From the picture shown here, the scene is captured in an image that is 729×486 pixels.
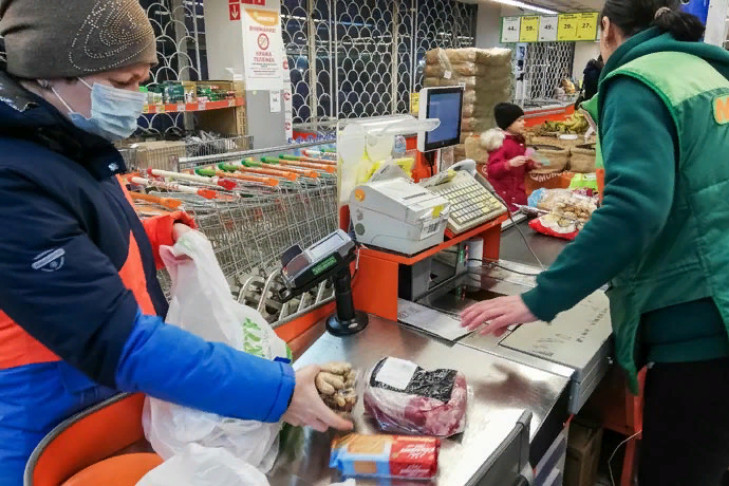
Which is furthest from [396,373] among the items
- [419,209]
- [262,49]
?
[262,49]

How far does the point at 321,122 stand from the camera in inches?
261

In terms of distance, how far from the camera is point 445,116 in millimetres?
2279

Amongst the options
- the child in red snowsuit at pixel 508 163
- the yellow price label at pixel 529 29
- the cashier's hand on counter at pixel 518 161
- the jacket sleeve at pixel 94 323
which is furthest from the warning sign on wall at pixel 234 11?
the yellow price label at pixel 529 29

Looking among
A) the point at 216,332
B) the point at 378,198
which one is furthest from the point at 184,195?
the point at 216,332

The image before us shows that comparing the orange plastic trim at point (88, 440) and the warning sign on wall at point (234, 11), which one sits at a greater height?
the warning sign on wall at point (234, 11)

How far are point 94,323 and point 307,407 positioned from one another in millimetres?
399

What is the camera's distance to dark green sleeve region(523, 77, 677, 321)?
1.18m

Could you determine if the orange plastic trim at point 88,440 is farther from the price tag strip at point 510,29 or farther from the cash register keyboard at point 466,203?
the price tag strip at point 510,29

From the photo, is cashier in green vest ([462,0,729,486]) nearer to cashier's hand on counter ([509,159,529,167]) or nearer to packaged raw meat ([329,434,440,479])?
packaged raw meat ([329,434,440,479])

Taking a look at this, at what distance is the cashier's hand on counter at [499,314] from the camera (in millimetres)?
1388

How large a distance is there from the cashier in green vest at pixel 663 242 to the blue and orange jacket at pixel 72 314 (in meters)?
0.74

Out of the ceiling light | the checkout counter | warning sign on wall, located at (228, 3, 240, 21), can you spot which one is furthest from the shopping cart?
the ceiling light

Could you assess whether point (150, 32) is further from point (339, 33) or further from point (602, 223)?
point (339, 33)

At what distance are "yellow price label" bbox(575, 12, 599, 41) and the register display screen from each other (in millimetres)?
7168
